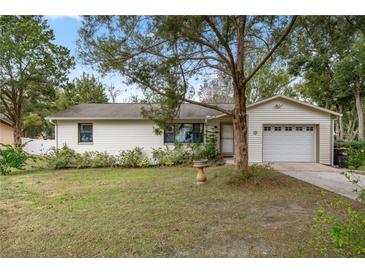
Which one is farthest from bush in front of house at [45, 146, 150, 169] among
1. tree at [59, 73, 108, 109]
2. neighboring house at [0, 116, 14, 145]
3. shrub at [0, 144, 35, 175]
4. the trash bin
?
tree at [59, 73, 108, 109]

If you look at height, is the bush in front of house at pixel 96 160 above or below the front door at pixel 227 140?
below

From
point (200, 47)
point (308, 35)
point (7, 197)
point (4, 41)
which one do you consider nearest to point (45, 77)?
point (4, 41)

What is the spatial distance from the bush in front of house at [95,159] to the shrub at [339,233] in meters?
8.90

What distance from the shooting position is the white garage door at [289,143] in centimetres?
1189

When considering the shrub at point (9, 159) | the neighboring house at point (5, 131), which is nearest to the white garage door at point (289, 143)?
the shrub at point (9, 159)

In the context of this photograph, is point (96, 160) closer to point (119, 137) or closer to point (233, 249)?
point (119, 137)

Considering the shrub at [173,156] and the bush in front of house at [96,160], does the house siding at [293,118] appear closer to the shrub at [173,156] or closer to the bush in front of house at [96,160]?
the shrub at [173,156]

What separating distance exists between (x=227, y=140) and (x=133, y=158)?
545cm

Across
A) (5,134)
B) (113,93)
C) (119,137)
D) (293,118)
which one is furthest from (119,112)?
(113,93)

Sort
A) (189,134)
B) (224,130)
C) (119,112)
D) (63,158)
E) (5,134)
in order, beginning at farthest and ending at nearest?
(5,134)
(224,130)
(119,112)
(189,134)
(63,158)

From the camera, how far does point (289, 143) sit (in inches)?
471

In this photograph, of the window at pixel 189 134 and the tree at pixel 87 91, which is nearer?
the window at pixel 189 134
